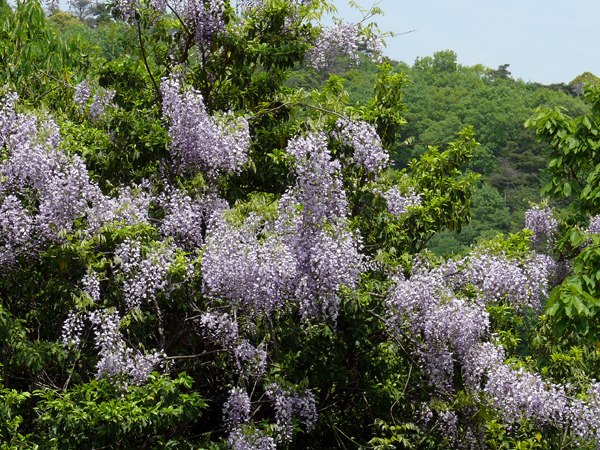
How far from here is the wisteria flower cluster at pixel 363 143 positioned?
7.68m

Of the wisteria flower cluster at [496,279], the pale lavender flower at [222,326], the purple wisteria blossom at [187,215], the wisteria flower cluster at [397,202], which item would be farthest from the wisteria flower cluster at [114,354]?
the wisteria flower cluster at [496,279]

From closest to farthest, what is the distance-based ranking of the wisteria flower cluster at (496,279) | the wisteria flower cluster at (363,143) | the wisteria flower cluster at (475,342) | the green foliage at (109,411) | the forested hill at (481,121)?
1. the green foliage at (109,411)
2. the wisteria flower cluster at (475,342)
3. the wisteria flower cluster at (363,143)
4. the wisteria flower cluster at (496,279)
5. the forested hill at (481,121)

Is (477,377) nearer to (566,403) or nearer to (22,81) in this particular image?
(566,403)

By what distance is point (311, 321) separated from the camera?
7367 millimetres

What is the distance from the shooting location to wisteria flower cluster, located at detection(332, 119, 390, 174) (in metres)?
7.68

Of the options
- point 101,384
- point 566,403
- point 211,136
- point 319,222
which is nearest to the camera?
point 101,384

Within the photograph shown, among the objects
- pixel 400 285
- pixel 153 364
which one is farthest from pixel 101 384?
pixel 400 285

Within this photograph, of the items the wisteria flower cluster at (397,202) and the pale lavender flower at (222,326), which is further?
the wisteria flower cluster at (397,202)

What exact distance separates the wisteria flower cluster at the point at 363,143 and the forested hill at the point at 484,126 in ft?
115

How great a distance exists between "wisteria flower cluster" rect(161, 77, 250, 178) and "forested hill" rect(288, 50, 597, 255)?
3572cm

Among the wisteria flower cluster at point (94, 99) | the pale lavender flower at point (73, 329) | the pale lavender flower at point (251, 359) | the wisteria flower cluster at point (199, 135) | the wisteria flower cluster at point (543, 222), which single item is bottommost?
the pale lavender flower at point (251, 359)

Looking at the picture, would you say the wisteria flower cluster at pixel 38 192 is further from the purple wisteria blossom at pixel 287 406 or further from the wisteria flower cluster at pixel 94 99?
the purple wisteria blossom at pixel 287 406

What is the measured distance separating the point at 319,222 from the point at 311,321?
1.08 m

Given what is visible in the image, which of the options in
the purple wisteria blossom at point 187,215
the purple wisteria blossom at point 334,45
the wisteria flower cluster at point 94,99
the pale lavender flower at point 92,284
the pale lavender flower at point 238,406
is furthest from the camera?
the purple wisteria blossom at point 334,45
